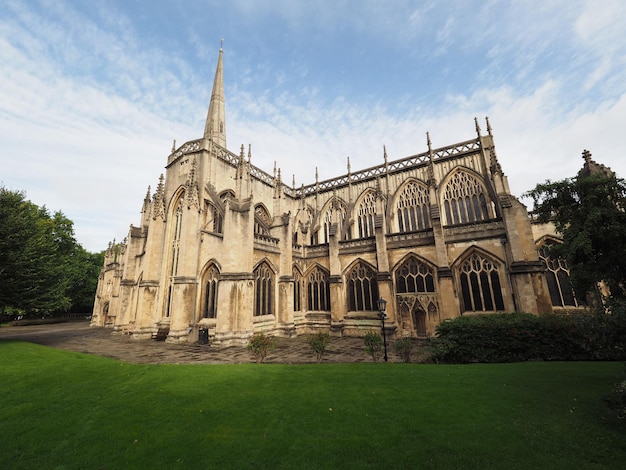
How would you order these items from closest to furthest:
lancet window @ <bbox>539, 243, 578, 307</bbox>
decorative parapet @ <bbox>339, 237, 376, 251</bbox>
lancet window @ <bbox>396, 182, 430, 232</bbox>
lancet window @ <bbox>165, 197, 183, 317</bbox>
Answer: lancet window @ <bbox>539, 243, 578, 307</bbox>
lancet window @ <bbox>165, 197, 183, 317</bbox>
decorative parapet @ <bbox>339, 237, 376, 251</bbox>
lancet window @ <bbox>396, 182, 430, 232</bbox>

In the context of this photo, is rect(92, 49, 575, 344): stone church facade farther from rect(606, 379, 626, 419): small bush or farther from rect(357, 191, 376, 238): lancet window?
rect(606, 379, 626, 419): small bush

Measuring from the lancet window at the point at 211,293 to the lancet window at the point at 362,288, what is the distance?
31.7ft

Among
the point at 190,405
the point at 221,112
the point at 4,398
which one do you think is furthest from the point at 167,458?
the point at 221,112

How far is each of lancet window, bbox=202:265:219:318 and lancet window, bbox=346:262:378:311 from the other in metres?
9.67

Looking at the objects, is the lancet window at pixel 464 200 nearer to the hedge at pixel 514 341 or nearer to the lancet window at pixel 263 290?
the hedge at pixel 514 341

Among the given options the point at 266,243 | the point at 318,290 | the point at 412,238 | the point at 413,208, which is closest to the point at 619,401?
the point at 412,238

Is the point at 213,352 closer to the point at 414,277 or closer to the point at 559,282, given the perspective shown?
the point at 414,277

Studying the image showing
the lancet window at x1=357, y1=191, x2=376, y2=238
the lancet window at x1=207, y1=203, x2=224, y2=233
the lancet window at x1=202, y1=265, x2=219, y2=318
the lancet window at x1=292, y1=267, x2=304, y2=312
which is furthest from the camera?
the lancet window at x1=357, y1=191, x2=376, y2=238

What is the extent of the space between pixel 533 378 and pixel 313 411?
20.2 feet

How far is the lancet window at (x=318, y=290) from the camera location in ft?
69.9

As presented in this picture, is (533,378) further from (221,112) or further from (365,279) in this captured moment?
(221,112)

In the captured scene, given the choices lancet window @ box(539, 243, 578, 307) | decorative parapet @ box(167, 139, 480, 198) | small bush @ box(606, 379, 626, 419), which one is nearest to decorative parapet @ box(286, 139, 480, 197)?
decorative parapet @ box(167, 139, 480, 198)

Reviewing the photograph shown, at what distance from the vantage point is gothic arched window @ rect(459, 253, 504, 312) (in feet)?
52.0

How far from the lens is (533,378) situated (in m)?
7.11
